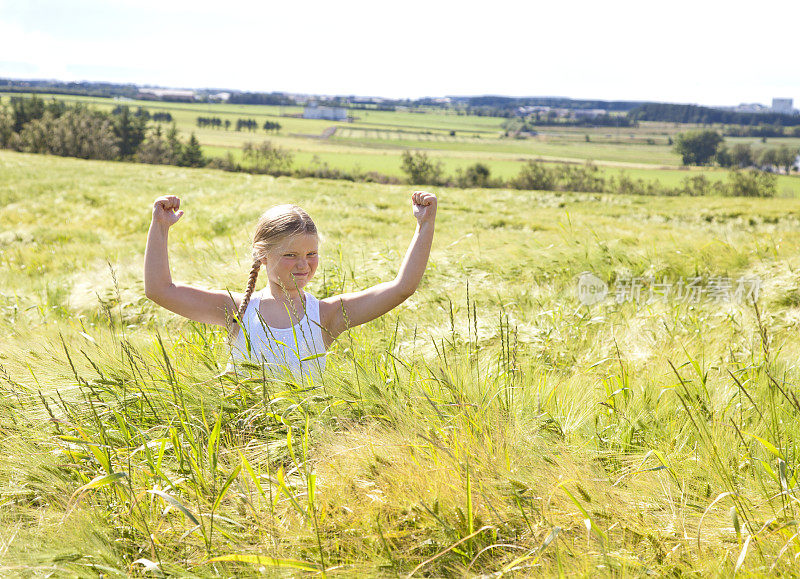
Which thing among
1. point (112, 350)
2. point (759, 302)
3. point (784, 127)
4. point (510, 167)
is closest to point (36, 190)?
point (112, 350)

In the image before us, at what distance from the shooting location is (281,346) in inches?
111

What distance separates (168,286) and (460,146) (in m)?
160

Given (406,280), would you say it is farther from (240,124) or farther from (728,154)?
(240,124)

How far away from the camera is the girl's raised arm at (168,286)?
2.71 m

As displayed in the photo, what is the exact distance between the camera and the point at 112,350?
2.72 m

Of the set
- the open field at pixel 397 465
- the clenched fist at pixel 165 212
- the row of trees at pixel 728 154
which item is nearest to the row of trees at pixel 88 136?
the clenched fist at pixel 165 212

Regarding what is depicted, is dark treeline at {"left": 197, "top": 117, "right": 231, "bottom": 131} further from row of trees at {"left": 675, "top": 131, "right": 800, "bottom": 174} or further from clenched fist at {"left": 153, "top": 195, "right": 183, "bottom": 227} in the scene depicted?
clenched fist at {"left": 153, "top": 195, "right": 183, "bottom": 227}

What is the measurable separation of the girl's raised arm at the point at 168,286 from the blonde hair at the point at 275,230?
0.61 ft

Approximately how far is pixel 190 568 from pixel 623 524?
4.19ft

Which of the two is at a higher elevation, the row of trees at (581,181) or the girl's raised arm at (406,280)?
the row of trees at (581,181)

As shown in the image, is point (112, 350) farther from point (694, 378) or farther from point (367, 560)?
point (694, 378)

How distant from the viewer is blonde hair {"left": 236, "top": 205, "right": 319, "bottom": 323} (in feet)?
9.05

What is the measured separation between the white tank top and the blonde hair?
0.47 feet

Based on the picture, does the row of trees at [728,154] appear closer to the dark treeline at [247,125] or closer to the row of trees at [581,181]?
the row of trees at [581,181]
